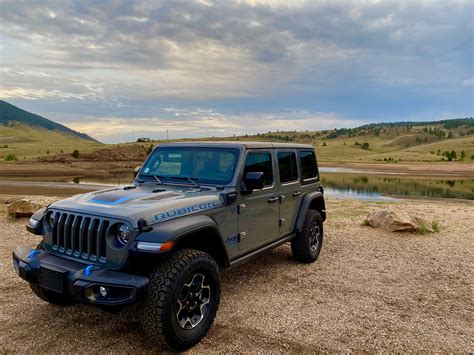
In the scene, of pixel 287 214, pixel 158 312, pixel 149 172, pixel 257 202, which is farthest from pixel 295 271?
pixel 158 312

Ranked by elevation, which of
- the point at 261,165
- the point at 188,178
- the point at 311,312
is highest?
the point at 261,165

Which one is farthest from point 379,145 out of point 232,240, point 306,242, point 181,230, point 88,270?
point 88,270

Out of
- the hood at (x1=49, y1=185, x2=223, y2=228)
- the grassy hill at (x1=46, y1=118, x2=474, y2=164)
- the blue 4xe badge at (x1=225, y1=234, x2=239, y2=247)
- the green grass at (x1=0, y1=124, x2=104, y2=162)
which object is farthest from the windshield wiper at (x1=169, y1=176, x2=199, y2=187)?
the green grass at (x1=0, y1=124, x2=104, y2=162)

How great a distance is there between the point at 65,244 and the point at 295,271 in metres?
3.77

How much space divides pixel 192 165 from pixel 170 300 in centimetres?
212

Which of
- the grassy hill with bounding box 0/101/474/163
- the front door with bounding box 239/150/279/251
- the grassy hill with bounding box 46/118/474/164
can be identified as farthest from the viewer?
the grassy hill with bounding box 46/118/474/164

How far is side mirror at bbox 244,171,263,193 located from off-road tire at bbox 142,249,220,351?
1.19 metres

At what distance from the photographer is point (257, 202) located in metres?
5.26

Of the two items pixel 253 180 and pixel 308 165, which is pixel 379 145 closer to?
pixel 308 165

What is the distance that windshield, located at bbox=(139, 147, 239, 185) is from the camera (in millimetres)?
5094

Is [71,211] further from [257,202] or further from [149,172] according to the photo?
[257,202]

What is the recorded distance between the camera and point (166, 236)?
371 centimetres

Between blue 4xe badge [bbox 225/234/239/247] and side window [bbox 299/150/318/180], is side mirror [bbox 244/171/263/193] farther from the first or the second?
side window [bbox 299/150/318/180]

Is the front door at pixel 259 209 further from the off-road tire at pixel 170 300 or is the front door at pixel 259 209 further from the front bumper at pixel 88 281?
the front bumper at pixel 88 281
